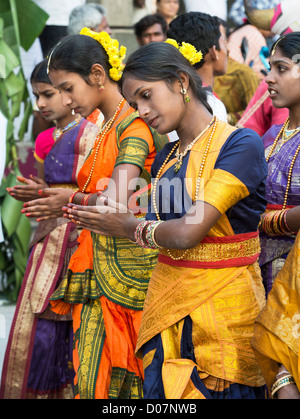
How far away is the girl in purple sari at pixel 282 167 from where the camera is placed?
320 cm

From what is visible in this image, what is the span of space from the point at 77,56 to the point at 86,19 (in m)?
2.99

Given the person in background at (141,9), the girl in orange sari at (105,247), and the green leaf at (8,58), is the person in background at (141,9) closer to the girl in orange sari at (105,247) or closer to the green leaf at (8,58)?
the green leaf at (8,58)

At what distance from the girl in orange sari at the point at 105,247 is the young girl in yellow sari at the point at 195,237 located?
0.60 metres

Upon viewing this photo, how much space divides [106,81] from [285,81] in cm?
86

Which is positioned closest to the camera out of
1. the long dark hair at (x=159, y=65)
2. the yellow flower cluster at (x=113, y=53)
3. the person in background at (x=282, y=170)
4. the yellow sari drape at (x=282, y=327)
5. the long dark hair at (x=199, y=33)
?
the yellow sari drape at (x=282, y=327)

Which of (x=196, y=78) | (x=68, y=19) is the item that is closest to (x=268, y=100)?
(x=196, y=78)

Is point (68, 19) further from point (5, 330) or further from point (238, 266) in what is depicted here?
point (238, 266)

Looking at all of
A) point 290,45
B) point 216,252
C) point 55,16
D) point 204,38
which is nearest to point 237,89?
point 204,38

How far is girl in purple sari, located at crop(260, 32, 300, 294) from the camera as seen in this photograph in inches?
126

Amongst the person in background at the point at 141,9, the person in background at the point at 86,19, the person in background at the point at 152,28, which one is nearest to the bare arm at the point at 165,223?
the person in background at the point at 86,19

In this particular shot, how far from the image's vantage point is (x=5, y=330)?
18.4ft

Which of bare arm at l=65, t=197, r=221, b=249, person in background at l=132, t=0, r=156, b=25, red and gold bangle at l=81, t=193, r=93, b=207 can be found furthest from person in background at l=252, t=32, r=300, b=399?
person in background at l=132, t=0, r=156, b=25

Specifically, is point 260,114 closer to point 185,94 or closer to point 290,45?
point 290,45

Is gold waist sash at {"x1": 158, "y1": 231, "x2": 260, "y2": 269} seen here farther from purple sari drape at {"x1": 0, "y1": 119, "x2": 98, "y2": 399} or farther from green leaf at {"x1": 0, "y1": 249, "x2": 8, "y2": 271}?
green leaf at {"x1": 0, "y1": 249, "x2": 8, "y2": 271}
